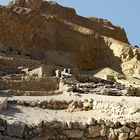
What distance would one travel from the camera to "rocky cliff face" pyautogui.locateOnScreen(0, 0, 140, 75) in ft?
130

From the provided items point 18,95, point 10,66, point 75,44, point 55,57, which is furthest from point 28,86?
point 75,44

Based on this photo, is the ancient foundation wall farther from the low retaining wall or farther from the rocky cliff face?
the rocky cliff face

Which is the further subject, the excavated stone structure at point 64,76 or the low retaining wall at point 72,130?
the excavated stone structure at point 64,76

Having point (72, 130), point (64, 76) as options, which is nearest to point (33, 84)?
point (64, 76)

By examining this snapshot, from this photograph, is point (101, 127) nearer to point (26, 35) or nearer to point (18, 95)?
point (18, 95)

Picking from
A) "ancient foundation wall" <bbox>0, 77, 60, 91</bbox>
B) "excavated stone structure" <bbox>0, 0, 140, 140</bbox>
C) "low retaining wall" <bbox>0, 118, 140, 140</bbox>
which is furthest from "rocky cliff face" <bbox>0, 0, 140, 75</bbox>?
"low retaining wall" <bbox>0, 118, 140, 140</bbox>

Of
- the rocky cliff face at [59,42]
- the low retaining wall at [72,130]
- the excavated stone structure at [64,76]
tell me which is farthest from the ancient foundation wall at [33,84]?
the rocky cliff face at [59,42]

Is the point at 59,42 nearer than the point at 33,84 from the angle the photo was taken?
No

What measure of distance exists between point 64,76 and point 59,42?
23.1 metres

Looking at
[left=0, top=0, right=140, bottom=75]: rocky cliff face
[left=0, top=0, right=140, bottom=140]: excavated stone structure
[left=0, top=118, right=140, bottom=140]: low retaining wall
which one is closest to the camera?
[left=0, top=118, right=140, bottom=140]: low retaining wall

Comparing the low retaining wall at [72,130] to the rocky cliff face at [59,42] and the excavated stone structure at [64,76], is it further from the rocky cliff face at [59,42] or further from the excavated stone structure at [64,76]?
the rocky cliff face at [59,42]

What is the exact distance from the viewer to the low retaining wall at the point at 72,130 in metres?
7.27

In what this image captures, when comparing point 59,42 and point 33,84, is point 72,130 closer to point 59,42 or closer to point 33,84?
point 33,84

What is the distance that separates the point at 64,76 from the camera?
20.9m
